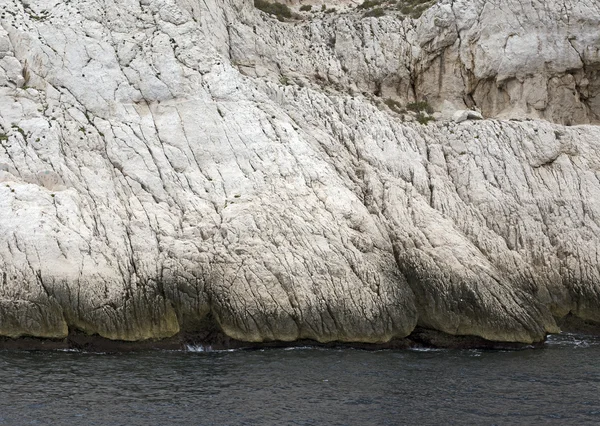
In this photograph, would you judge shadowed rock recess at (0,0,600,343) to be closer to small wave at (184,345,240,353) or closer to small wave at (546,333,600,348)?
small wave at (184,345,240,353)

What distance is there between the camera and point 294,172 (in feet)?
97.3

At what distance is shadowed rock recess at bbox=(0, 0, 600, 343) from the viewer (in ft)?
84.6

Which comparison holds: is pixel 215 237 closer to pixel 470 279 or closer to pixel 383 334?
pixel 383 334

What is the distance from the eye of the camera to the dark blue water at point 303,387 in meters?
18.0

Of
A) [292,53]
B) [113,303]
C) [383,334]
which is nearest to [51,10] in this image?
[292,53]

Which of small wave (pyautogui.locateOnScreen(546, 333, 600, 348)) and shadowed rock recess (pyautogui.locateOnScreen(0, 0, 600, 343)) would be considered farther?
small wave (pyautogui.locateOnScreen(546, 333, 600, 348))

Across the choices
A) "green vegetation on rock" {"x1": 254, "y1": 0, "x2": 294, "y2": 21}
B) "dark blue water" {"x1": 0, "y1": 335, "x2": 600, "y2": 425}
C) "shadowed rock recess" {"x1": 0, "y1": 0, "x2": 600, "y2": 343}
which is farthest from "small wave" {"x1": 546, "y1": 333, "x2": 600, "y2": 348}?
"green vegetation on rock" {"x1": 254, "y1": 0, "x2": 294, "y2": 21}

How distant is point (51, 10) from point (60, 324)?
15.8m

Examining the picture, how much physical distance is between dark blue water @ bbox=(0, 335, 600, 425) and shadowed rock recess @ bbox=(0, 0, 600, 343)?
184 cm

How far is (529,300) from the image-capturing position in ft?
88.1

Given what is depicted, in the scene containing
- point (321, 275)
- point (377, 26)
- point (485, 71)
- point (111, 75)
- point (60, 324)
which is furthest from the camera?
point (377, 26)

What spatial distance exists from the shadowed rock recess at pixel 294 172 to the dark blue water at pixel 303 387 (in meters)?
1.84

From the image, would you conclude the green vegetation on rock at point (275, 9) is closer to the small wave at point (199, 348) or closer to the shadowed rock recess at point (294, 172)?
the shadowed rock recess at point (294, 172)

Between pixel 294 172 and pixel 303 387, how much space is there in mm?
11386
